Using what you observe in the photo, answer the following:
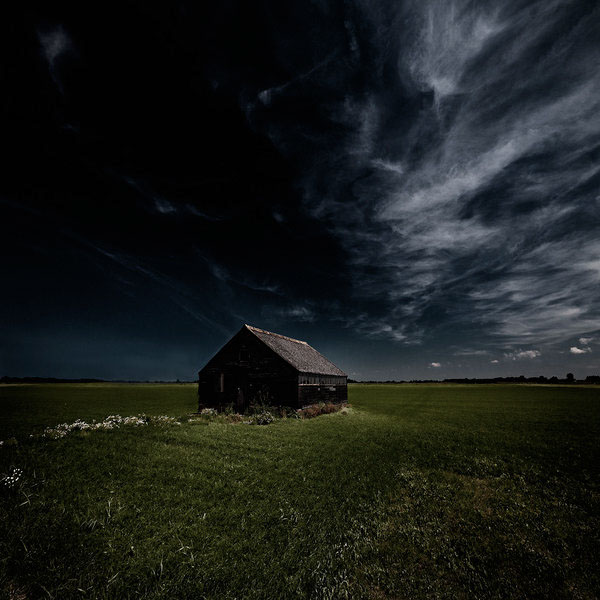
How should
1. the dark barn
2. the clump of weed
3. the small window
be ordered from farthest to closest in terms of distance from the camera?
the small window < the dark barn < the clump of weed

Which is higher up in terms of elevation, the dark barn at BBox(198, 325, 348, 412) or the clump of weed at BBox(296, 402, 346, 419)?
the dark barn at BBox(198, 325, 348, 412)

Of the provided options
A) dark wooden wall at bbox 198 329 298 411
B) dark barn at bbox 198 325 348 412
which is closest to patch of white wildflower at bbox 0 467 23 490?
dark barn at bbox 198 325 348 412

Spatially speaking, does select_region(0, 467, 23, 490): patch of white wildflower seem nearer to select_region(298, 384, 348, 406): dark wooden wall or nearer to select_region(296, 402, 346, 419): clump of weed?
select_region(296, 402, 346, 419): clump of weed

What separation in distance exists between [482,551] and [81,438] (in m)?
14.3

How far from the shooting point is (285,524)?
6801 millimetres

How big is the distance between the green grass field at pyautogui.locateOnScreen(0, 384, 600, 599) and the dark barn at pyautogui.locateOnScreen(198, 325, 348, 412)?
14695mm

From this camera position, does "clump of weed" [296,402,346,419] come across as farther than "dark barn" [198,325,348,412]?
No

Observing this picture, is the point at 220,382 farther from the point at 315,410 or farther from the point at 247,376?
the point at 315,410

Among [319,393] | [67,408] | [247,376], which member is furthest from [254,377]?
[67,408]

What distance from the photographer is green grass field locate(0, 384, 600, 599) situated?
5.01 metres

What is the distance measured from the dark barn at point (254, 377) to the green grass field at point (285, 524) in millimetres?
14695

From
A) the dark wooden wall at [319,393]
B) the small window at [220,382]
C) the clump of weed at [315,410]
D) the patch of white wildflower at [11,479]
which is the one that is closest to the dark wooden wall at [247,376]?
the small window at [220,382]

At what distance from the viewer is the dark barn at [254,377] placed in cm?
2736

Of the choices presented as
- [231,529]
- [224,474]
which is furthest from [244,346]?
[231,529]
